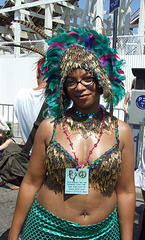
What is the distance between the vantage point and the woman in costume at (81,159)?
1.41 m

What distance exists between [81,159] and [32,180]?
1.20ft

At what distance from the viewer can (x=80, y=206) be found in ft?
4.65

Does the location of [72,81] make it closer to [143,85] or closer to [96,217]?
[96,217]

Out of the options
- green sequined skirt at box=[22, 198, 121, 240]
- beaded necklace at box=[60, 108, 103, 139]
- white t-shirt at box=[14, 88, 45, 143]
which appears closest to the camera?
green sequined skirt at box=[22, 198, 121, 240]

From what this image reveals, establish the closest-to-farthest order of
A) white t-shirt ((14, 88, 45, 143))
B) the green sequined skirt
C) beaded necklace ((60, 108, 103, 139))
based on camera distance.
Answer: the green sequined skirt < beaded necklace ((60, 108, 103, 139)) < white t-shirt ((14, 88, 45, 143))

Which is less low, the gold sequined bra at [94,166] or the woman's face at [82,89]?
the woman's face at [82,89]

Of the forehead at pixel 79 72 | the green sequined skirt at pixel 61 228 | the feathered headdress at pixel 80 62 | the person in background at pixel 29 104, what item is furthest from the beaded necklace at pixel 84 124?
the person in background at pixel 29 104

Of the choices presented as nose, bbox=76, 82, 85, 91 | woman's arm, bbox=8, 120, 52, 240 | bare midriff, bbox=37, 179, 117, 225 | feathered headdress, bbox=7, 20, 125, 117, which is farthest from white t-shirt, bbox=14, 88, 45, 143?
bare midriff, bbox=37, 179, 117, 225

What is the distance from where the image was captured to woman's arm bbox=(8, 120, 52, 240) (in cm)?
151

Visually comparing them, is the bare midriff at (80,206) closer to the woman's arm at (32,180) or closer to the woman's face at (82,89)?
the woman's arm at (32,180)

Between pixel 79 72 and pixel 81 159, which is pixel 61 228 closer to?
pixel 81 159

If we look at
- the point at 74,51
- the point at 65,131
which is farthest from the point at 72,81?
the point at 65,131

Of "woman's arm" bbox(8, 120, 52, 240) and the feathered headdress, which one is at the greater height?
the feathered headdress

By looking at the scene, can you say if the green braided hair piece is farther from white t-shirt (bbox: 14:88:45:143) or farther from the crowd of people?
white t-shirt (bbox: 14:88:45:143)
